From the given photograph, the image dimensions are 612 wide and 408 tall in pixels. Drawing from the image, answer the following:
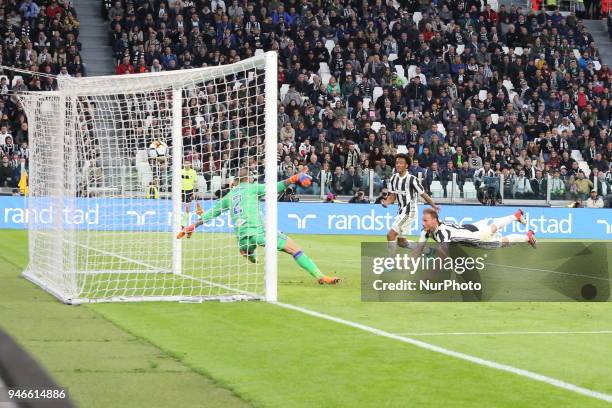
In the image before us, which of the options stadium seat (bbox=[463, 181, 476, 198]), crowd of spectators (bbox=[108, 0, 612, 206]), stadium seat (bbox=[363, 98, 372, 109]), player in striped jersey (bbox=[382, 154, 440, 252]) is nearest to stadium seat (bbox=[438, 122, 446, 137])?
Answer: crowd of spectators (bbox=[108, 0, 612, 206])

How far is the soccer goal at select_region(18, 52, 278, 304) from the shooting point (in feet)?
39.2

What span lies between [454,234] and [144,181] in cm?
585

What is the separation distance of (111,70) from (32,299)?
2287 cm

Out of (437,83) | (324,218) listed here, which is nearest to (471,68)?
(437,83)

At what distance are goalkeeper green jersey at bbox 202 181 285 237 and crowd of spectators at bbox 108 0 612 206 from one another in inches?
581

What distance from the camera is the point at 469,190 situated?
96.8 feet

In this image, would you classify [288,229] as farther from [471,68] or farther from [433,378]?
[433,378]

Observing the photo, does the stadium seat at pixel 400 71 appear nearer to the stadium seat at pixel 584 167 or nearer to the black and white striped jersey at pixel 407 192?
the stadium seat at pixel 584 167

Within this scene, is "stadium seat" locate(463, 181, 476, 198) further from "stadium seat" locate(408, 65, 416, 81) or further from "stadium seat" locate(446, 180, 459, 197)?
"stadium seat" locate(408, 65, 416, 81)

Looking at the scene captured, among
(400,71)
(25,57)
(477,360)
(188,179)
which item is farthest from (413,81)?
(477,360)

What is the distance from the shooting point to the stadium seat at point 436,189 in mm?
29125

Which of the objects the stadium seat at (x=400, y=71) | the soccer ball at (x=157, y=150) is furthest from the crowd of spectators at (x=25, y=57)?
the stadium seat at (x=400, y=71)

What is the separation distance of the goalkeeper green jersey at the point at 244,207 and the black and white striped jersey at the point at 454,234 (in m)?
2.33

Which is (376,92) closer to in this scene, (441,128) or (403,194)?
(441,128)
